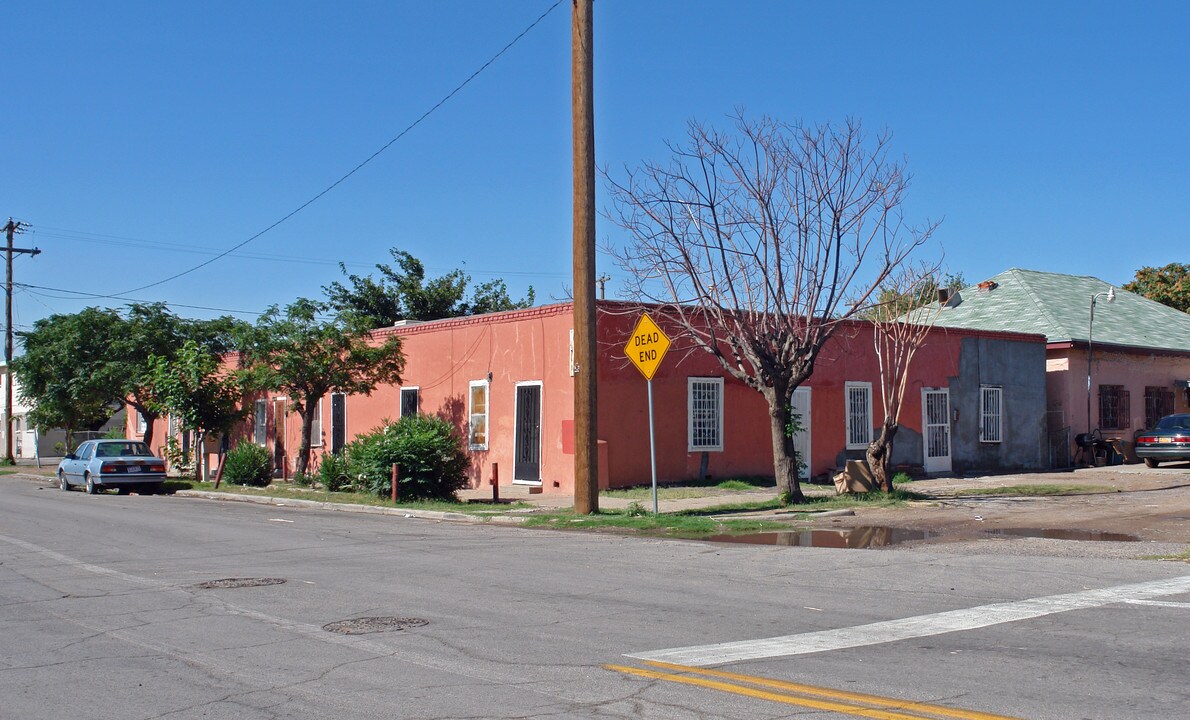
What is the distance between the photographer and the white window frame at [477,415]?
2523 centimetres

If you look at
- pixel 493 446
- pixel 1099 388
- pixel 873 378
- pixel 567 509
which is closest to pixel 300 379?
pixel 493 446

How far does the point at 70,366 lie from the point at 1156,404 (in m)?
35.5

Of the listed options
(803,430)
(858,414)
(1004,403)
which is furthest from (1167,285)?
(803,430)

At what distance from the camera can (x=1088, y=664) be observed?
6.77 m

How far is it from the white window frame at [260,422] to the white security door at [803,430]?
58.6 ft

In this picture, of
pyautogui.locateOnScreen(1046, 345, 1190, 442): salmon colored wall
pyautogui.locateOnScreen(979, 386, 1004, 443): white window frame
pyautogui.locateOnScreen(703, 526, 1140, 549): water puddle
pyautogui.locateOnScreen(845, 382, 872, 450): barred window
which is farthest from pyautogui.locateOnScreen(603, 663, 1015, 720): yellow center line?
pyautogui.locateOnScreen(1046, 345, 1190, 442): salmon colored wall

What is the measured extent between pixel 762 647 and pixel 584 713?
206 cm

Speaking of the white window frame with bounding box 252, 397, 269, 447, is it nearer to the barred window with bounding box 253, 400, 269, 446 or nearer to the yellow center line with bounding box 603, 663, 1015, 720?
the barred window with bounding box 253, 400, 269, 446

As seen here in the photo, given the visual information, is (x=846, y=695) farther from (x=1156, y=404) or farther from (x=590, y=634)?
(x=1156, y=404)

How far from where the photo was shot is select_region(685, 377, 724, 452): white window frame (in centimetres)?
2348

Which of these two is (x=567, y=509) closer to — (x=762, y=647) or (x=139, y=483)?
(x=762, y=647)

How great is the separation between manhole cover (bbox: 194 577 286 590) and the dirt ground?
855 cm

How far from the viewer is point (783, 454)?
746 inches

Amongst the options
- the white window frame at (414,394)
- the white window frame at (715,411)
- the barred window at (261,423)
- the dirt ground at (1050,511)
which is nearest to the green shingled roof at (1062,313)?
the dirt ground at (1050,511)
